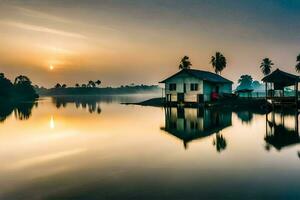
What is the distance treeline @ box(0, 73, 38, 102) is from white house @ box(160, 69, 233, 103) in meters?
97.1

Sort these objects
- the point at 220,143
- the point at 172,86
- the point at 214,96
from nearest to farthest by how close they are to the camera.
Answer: the point at 220,143, the point at 214,96, the point at 172,86

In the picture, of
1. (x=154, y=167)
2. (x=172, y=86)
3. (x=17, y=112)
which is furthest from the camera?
Result: (x=172, y=86)

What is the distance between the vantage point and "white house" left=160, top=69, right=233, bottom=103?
2285 inches

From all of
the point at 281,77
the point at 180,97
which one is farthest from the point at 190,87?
the point at 281,77

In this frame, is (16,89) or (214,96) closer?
(214,96)

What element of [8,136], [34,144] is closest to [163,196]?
[34,144]

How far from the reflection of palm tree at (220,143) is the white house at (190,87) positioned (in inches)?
1411

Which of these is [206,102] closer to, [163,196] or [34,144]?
[34,144]

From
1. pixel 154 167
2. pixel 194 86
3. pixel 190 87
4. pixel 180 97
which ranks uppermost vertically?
pixel 194 86

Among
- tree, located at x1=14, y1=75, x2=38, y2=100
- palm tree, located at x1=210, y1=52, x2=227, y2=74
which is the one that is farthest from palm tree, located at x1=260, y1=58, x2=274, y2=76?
tree, located at x1=14, y1=75, x2=38, y2=100

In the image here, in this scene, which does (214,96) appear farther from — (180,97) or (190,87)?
(180,97)

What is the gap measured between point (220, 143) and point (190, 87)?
Answer: 4038 centimetres

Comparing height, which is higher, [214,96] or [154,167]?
[214,96]

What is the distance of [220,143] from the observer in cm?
1942
